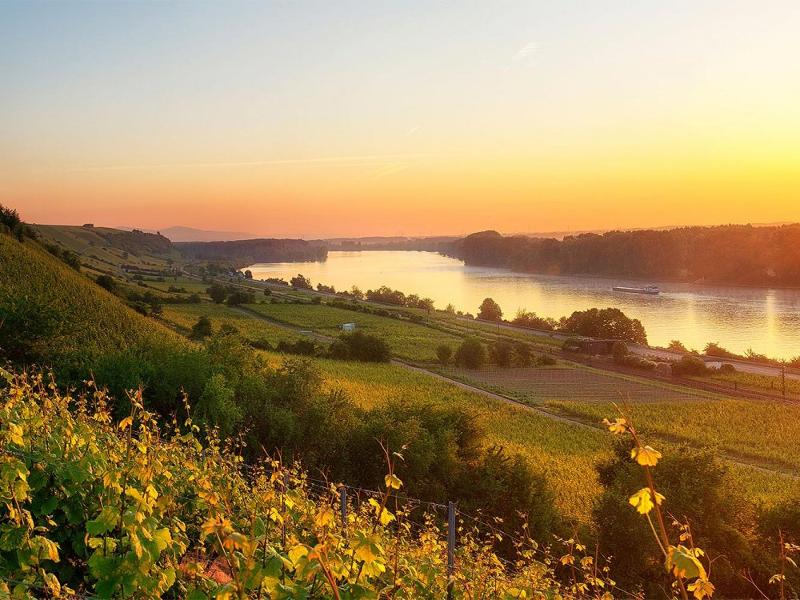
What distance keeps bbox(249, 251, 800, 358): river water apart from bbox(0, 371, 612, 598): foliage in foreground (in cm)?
6688

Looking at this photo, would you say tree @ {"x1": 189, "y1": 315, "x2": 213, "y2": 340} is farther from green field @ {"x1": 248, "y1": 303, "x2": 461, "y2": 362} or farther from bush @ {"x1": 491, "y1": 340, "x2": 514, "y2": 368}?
bush @ {"x1": 491, "y1": 340, "x2": 514, "y2": 368}

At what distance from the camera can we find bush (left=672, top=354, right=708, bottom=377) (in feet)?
172

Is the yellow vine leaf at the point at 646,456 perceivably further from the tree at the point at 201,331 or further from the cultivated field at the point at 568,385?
the tree at the point at 201,331

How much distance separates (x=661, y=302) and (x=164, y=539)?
10338cm

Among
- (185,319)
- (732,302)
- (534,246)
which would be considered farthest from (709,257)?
(185,319)

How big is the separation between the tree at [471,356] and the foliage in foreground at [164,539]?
4704cm

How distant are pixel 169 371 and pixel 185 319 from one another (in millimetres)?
37623

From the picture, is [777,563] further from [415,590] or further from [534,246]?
[534,246]

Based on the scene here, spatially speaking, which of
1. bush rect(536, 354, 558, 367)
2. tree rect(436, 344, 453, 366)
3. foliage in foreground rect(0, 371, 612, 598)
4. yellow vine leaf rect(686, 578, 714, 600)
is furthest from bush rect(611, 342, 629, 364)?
yellow vine leaf rect(686, 578, 714, 600)

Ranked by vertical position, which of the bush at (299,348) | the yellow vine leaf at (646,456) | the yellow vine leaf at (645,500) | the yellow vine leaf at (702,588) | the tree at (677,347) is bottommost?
the tree at (677,347)

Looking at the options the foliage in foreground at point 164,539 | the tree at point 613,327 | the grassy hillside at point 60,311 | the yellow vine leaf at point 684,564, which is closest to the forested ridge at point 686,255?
the tree at point 613,327

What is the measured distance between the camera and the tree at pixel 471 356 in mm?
53500

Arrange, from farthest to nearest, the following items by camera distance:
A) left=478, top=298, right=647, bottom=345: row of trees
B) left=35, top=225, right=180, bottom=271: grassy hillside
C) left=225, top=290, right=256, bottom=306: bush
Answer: left=35, top=225, right=180, bottom=271: grassy hillside → left=225, top=290, right=256, bottom=306: bush → left=478, top=298, right=647, bottom=345: row of trees

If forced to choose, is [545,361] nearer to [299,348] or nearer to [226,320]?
[299,348]
